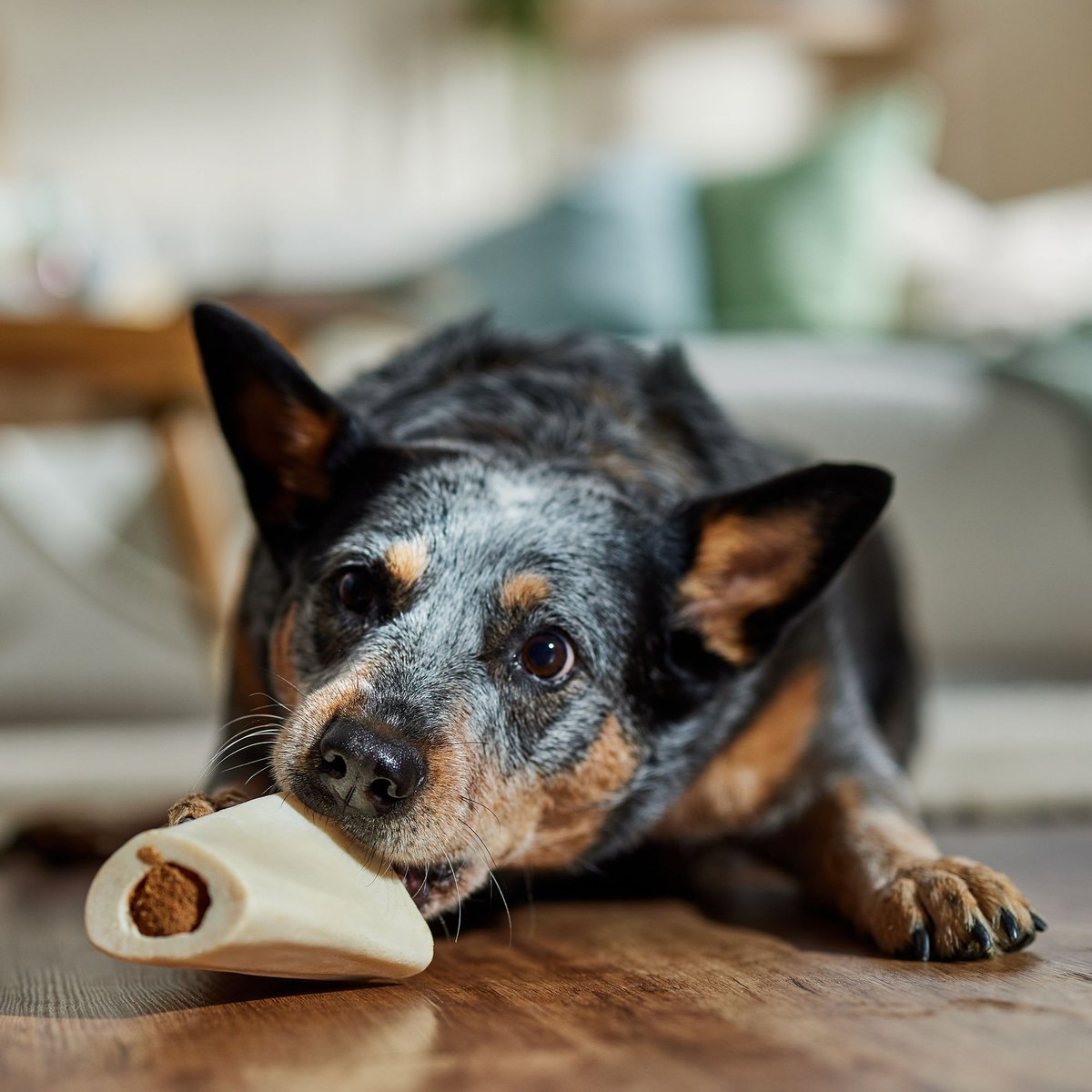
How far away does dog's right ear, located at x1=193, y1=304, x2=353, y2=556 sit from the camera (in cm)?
170

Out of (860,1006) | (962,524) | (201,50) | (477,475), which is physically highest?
(201,50)

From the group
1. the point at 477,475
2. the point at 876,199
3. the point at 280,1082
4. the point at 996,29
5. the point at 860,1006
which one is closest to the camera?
the point at 280,1082

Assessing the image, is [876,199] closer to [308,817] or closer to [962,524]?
[962,524]

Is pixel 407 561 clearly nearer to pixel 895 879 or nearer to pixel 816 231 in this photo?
pixel 895 879

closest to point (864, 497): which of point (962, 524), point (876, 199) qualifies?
point (962, 524)

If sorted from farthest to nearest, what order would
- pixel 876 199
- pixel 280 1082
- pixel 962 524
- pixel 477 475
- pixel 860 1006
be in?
pixel 876 199 → pixel 962 524 → pixel 477 475 → pixel 860 1006 → pixel 280 1082

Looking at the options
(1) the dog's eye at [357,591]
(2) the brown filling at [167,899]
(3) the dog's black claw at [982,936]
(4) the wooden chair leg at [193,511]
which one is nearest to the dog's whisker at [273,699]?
(1) the dog's eye at [357,591]

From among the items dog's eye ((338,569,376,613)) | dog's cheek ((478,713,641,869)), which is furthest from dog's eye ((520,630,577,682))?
dog's eye ((338,569,376,613))

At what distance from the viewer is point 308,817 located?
135 centimetres

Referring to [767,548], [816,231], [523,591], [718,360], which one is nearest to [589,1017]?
[523,591]

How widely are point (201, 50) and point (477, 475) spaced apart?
780 centimetres

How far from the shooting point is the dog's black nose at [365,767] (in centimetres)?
134

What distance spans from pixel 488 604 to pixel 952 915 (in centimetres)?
66

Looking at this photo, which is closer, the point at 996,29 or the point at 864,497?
the point at 864,497
